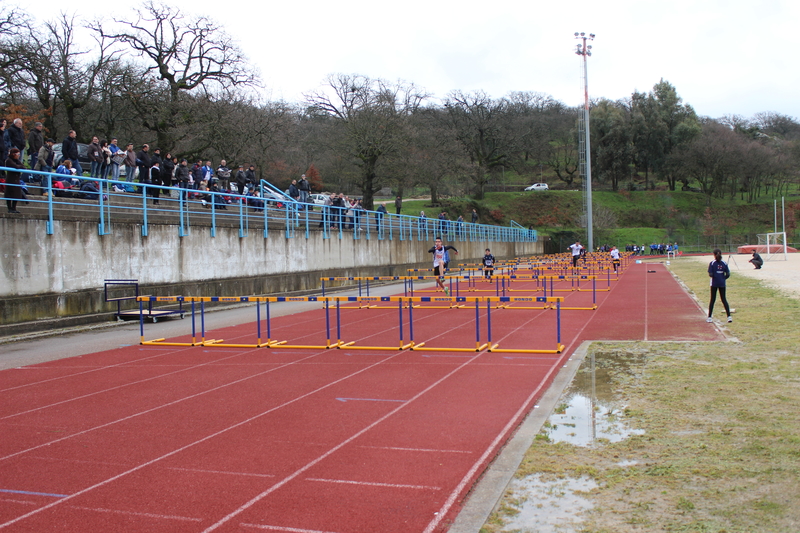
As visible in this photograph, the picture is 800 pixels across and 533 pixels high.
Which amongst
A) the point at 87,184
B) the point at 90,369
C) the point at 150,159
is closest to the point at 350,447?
the point at 90,369

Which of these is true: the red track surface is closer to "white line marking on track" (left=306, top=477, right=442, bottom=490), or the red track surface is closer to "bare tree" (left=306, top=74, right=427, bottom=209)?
"white line marking on track" (left=306, top=477, right=442, bottom=490)

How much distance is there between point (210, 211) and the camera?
20.7 metres

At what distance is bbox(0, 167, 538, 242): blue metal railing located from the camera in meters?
15.5

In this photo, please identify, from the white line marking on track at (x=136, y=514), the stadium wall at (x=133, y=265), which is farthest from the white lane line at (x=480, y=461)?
the stadium wall at (x=133, y=265)

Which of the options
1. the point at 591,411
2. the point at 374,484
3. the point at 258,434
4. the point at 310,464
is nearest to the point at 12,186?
the point at 258,434

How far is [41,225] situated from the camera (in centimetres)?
1381

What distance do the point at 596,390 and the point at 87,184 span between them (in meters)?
15.2

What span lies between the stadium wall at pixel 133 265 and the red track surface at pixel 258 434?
3.49m

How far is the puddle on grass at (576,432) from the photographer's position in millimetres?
4113

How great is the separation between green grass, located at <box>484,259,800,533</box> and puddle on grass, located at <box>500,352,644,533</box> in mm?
101

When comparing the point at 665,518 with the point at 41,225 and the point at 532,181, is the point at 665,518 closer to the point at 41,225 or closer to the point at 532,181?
the point at 41,225

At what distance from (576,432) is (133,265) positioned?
45.8ft

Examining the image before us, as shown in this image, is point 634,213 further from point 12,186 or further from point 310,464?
point 310,464

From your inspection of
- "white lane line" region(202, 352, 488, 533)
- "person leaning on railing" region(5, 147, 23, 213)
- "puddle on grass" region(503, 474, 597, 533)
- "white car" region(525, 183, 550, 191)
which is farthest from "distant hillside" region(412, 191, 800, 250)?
"puddle on grass" region(503, 474, 597, 533)
